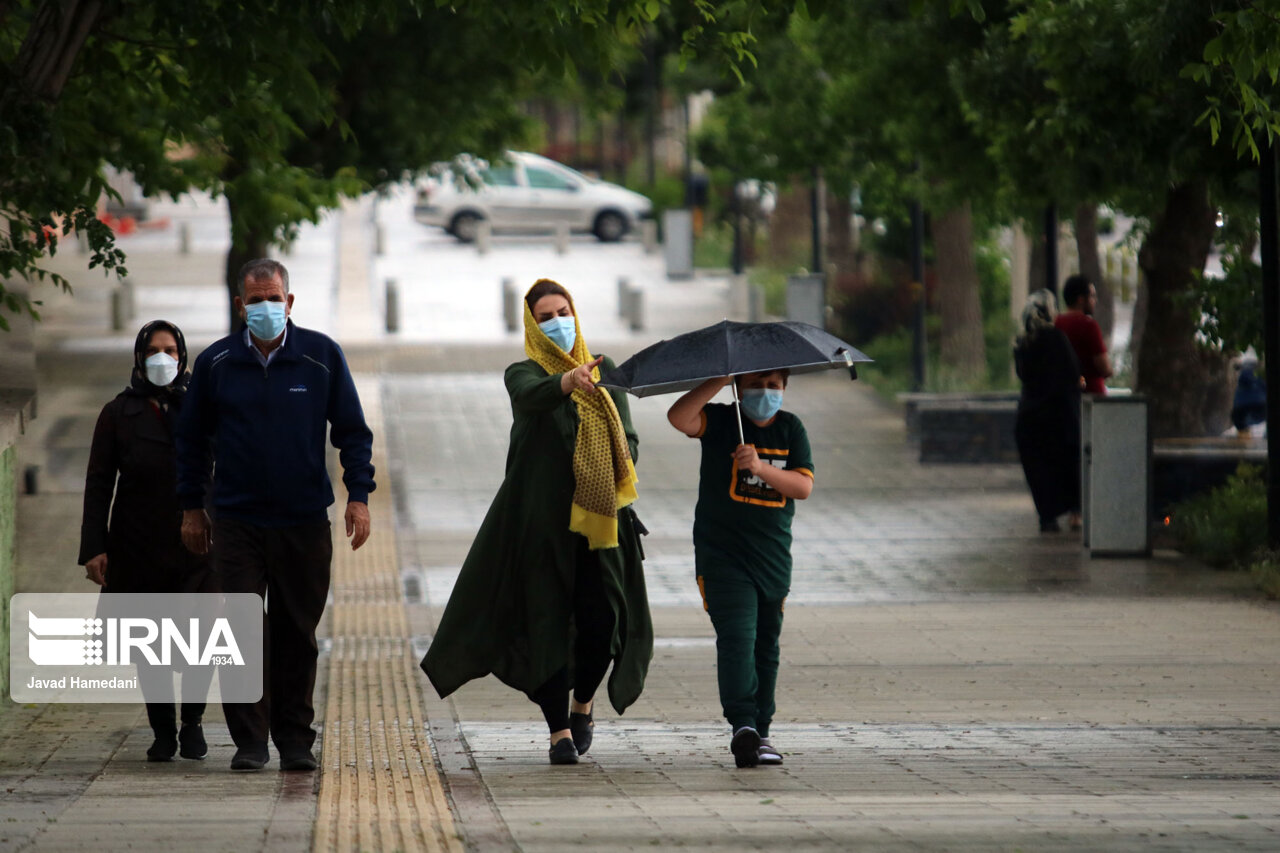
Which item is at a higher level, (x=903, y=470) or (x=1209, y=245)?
(x=1209, y=245)

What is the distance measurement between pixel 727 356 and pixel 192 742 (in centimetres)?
250

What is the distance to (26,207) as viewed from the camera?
900cm

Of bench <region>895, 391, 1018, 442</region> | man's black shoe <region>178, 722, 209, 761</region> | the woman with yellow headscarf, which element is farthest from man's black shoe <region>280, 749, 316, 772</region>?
bench <region>895, 391, 1018, 442</region>

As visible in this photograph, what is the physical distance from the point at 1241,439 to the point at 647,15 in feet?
23.9

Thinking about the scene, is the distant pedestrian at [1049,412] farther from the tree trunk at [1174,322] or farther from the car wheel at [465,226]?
the car wheel at [465,226]

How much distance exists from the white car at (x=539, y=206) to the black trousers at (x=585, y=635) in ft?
112

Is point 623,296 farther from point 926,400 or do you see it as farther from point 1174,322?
point 1174,322

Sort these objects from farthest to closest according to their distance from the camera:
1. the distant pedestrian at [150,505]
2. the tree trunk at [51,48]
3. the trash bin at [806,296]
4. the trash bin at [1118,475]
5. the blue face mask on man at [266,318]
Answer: the trash bin at [806,296]
the trash bin at [1118,475]
the tree trunk at [51,48]
the distant pedestrian at [150,505]
the blue face mask on man at [266,318]

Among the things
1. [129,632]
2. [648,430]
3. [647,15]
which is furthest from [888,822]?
[648,430]

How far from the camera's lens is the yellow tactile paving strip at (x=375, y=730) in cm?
548

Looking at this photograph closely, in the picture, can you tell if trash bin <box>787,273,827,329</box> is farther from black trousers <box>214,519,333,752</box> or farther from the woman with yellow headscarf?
black trousers <box>214,519,333,752</box>

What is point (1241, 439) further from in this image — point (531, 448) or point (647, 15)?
point (531, 448)

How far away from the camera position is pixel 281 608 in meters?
6.77

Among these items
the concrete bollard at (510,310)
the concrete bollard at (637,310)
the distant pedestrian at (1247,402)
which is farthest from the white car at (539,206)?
the distant pedestrian at (1247,402)
